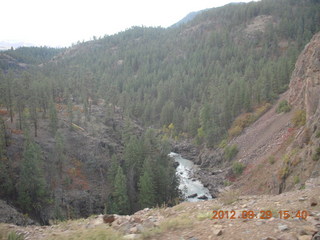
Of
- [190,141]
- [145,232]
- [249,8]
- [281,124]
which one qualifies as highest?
[249,8]

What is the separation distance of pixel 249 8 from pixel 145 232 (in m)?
189

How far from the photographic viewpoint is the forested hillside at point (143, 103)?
115ft

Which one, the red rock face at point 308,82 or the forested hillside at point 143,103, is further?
the forested hillside at point 143,103

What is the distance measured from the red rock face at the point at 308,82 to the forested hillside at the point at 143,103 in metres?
11.5

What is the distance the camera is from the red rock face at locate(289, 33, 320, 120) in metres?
32.1

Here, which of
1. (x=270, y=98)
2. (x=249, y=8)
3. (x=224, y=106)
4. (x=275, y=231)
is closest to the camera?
(x=275, y=231)

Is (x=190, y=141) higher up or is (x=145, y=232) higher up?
(x=145, y=232)

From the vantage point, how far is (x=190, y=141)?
7812cm

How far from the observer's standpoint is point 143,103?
103062 millimetres

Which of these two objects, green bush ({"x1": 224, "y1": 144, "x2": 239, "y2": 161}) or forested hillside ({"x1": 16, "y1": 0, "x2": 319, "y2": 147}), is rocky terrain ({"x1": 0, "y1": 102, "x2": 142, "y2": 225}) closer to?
forested hillside ({"x1": 16, "y1": 0, "x2": 319, "y2": 147})

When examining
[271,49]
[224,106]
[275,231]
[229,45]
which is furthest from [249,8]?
[275,231]

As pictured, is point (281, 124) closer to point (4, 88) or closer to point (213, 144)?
point (213, 144)
